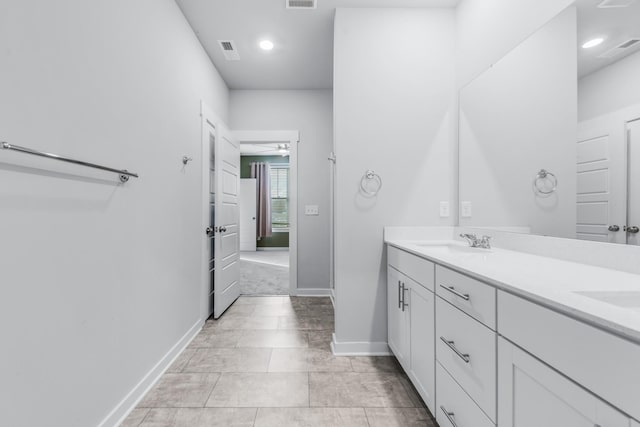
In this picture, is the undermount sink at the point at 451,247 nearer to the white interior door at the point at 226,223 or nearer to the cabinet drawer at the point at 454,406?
the cabinet drawer at the point at 454,406

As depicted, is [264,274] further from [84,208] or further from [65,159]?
[65,159]

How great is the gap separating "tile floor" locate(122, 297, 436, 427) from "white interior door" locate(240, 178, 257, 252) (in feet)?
17.5

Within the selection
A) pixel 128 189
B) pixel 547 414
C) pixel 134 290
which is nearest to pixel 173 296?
pixel 134 290

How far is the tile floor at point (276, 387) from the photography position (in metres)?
1.47

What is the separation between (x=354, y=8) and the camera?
219 cm

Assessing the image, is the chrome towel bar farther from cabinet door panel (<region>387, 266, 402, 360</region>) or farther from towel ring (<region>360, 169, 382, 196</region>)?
cabinet door panel (<region>387, 266, 402, 360</region>)

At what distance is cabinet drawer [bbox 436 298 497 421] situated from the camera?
939 mm

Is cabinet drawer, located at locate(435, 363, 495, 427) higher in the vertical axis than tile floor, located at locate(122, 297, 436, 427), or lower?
higher

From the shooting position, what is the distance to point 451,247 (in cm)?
195

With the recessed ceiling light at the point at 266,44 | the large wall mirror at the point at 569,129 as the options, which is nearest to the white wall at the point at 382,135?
the large wall mirror at the point at 569,129

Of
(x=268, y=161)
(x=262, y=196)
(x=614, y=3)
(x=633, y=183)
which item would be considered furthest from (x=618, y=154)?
(x=268, y=161)

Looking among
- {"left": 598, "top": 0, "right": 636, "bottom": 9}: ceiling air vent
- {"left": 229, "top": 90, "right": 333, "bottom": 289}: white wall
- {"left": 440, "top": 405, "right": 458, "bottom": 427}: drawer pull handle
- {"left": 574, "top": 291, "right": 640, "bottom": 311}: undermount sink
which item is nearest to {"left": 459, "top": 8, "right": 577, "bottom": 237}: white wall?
{"left": 598, "top": 0, "right": 636, "bottom": 9}: ceiling air vent

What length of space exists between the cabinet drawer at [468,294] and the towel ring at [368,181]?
3.08 feet

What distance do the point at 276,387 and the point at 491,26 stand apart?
2612mm
